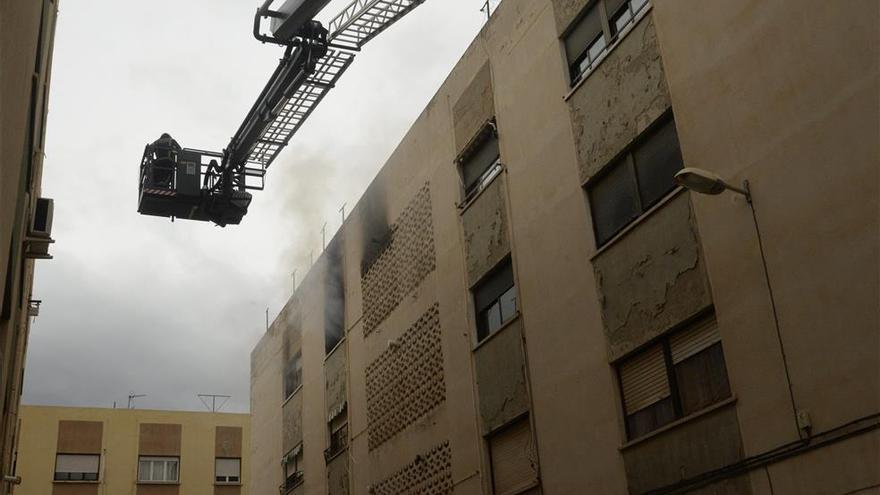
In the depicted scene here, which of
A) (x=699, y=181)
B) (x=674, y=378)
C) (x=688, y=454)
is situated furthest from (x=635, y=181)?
(x=688, y=454)

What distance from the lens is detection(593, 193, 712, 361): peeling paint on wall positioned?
1280 cm

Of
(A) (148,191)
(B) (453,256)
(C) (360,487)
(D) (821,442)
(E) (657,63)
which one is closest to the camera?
(D) (821,442)

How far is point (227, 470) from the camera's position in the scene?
151ft

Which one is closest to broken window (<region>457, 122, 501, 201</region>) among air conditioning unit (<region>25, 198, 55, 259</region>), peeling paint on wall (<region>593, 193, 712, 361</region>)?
peeling paint on wall (<region>593, 193, 712, 361</region>)

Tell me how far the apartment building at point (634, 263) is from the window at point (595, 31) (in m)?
0.04

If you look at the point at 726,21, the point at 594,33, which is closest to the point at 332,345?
the point at 594,33

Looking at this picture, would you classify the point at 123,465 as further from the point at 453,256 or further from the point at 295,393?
the point at 453,256

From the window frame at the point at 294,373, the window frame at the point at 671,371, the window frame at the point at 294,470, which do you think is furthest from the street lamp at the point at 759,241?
the window frame at the point at 294,373

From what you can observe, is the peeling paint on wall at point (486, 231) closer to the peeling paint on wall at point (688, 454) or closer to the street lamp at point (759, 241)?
the peeling paint on wall at point (688, 454)

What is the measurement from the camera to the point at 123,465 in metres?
43.8

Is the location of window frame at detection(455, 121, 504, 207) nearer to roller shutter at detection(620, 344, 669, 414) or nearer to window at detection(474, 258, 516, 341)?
window at detection(474, 258, 516, 341)

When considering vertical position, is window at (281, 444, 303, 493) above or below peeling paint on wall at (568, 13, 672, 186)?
below

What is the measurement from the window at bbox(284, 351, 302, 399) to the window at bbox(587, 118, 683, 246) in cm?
1682

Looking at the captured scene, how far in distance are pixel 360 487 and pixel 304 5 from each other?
11.7 meters
